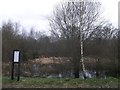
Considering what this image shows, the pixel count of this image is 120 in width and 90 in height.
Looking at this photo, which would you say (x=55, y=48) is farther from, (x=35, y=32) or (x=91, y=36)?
(x=35, y=32)

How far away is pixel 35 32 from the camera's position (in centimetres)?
4194

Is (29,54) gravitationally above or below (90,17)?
below

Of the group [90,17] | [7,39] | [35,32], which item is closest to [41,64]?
[90,17]

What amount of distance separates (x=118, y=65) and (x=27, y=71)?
7.05 meters

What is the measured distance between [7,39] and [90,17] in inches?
411

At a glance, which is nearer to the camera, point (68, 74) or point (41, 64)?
point (68, 74)

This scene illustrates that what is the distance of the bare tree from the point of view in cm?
2505

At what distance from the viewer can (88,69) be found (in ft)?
79.2

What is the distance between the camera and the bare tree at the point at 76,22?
25.0 m

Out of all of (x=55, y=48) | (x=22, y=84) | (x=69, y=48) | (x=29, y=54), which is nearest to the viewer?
(x=22, y=84)

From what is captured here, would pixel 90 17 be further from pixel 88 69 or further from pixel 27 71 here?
pixel 27 71

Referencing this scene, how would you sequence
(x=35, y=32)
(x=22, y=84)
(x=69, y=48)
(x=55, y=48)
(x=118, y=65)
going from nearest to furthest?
(x=22, y=84) → (x=118, y=65) → (x=69, y=48) → (x=55, y=48) → (x=35, y=32)

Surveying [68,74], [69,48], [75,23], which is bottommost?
[68,74]

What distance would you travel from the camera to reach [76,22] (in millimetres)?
26094
